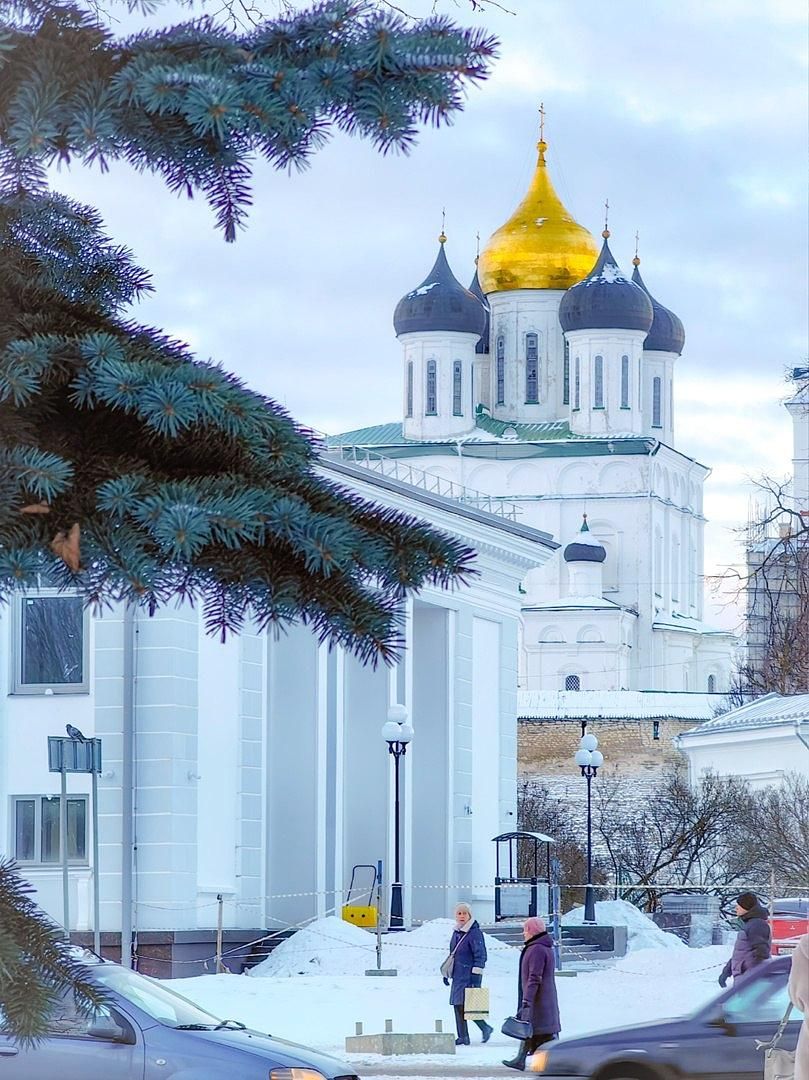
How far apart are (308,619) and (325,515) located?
206 millimetres

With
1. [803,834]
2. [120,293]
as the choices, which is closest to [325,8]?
[120,293]

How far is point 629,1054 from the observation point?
11.9m

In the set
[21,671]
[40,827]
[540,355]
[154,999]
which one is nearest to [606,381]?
[540,355]

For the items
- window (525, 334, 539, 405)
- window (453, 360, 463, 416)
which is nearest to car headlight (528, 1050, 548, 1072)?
window (453, 360, 463, 416)

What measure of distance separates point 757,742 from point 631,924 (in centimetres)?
1483

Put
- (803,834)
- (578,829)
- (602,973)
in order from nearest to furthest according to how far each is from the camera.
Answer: (602,973)
(803,834)
(578,829)

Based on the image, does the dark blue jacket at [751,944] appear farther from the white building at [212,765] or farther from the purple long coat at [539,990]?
the white building at [212,765]

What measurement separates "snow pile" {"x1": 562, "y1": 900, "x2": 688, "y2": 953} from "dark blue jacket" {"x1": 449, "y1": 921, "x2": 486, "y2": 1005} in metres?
16.6

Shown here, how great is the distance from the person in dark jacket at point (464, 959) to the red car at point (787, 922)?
7003mm

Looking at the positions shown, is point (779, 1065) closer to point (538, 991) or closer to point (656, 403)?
point (538, 991)

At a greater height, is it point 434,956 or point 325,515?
point 325,515

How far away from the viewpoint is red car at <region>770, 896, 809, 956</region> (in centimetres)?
2656

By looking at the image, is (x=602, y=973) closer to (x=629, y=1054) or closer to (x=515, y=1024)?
(x=515, y=1024)

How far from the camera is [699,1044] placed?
11852mm
